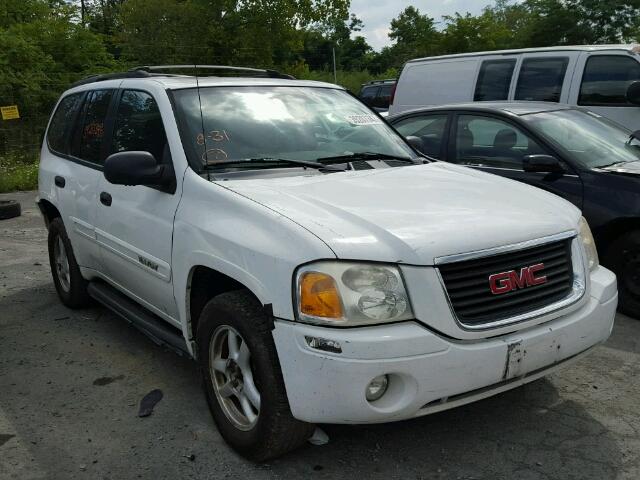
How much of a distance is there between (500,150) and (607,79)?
286 centimetres

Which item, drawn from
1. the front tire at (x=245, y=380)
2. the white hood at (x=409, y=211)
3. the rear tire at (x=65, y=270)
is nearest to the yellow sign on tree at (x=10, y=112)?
the rear tire at (x=65, y=270)

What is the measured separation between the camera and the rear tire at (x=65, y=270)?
4.99 meters

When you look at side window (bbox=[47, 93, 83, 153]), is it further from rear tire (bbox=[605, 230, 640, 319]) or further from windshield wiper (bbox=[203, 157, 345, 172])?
rear tire (bbox=[605, 230, 640, 319])

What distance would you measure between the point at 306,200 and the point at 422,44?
4727 cm

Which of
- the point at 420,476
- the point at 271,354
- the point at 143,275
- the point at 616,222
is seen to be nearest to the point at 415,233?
the point at 271,354

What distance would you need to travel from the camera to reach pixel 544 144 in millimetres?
5242

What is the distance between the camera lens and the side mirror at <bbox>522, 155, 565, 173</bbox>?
5002 mm

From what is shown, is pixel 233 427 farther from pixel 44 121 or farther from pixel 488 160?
pixel 44 121

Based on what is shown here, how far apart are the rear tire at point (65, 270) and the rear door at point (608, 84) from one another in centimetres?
592

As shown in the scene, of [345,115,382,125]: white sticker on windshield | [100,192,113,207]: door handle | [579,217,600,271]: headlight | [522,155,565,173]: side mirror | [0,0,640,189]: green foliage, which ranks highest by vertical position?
[0,0,640,189]: green foliage

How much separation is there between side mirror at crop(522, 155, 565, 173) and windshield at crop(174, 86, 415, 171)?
4.36 ft

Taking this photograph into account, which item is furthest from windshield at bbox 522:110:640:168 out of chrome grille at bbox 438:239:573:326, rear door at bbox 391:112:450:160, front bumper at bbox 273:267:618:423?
front bumper at bbox 273:267:618:423

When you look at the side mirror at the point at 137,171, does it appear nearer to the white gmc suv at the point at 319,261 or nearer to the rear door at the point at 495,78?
the white gmc suv at the point at 319,261

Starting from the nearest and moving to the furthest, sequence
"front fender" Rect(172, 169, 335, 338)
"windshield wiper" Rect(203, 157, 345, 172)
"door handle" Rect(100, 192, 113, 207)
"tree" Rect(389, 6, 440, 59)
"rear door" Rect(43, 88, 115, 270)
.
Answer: "front fender" Rect(172, 169, 335, 338)
"windshield wiper" Rect(203, 157, 345, 172)
"door handle" Rect(100, 192, 113, 207)
"rear door" Rect(43, 88, 115, 270)
"tree" Rect(389, 6, 440, 59)
